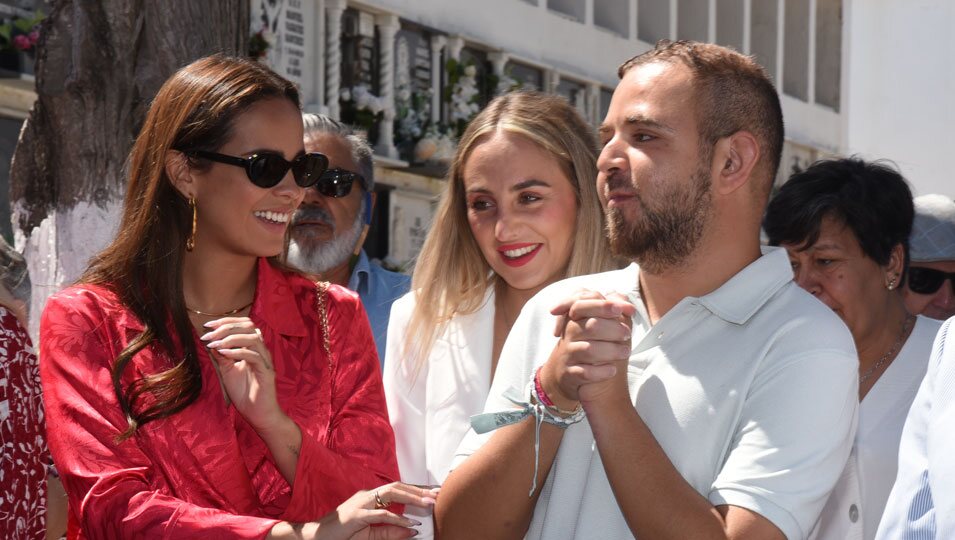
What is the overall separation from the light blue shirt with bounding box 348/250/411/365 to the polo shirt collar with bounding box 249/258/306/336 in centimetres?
187

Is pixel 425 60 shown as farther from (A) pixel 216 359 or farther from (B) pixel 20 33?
(A) pixel 216 359

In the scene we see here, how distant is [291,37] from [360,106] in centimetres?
108

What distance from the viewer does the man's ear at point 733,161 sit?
125 inches

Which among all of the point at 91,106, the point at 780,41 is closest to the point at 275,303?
the point at 91,106

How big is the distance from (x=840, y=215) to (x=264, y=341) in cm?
211

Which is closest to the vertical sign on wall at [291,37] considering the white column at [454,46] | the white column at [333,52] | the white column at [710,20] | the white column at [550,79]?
the white column at [333,52]

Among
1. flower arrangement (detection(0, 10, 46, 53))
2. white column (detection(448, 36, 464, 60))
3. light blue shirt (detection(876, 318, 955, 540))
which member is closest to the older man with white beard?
light blue shirt (detection(876, 318, 955, 540))

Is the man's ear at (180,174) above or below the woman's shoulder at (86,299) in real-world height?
above

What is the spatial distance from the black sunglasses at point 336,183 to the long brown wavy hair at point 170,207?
1926mm

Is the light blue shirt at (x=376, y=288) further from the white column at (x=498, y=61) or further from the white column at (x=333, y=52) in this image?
the white column at (x=498, y=61)

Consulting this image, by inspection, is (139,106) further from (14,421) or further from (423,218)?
(423,218)

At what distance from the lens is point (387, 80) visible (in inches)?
665

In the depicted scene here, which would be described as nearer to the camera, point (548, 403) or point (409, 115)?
point (548, 403)

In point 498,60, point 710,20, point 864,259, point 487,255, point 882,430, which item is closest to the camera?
point 882,430
